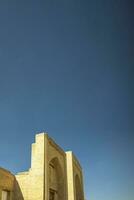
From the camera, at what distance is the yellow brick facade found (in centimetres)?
1567

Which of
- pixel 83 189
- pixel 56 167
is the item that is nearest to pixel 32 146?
pixel 56 167

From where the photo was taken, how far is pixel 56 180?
20.4 m

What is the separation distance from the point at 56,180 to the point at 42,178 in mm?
5040

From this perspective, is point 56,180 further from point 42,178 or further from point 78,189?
point 78,189

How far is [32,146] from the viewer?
1886 cm

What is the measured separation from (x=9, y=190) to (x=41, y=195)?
2630mm

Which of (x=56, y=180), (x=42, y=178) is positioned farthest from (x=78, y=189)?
(x=42, y=178)

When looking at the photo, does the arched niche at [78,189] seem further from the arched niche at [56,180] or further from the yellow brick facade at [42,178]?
the arched niche at [56,180]

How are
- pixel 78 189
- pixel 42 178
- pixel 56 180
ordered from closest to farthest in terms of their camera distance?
pixel 42 178 < pixel 56 180 < pixel 78 189

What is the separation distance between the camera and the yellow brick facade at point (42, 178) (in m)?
15.7

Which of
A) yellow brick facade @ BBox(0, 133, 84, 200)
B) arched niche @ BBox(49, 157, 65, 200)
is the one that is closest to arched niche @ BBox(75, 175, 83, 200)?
yellow brick facade @ BBox(0, 133, 84, 200)

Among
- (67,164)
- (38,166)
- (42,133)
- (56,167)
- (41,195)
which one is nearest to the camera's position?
(41,195)

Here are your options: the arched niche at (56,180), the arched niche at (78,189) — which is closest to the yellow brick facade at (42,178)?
the arched niche at (56,180)

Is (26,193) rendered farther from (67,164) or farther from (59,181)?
(67,164)
